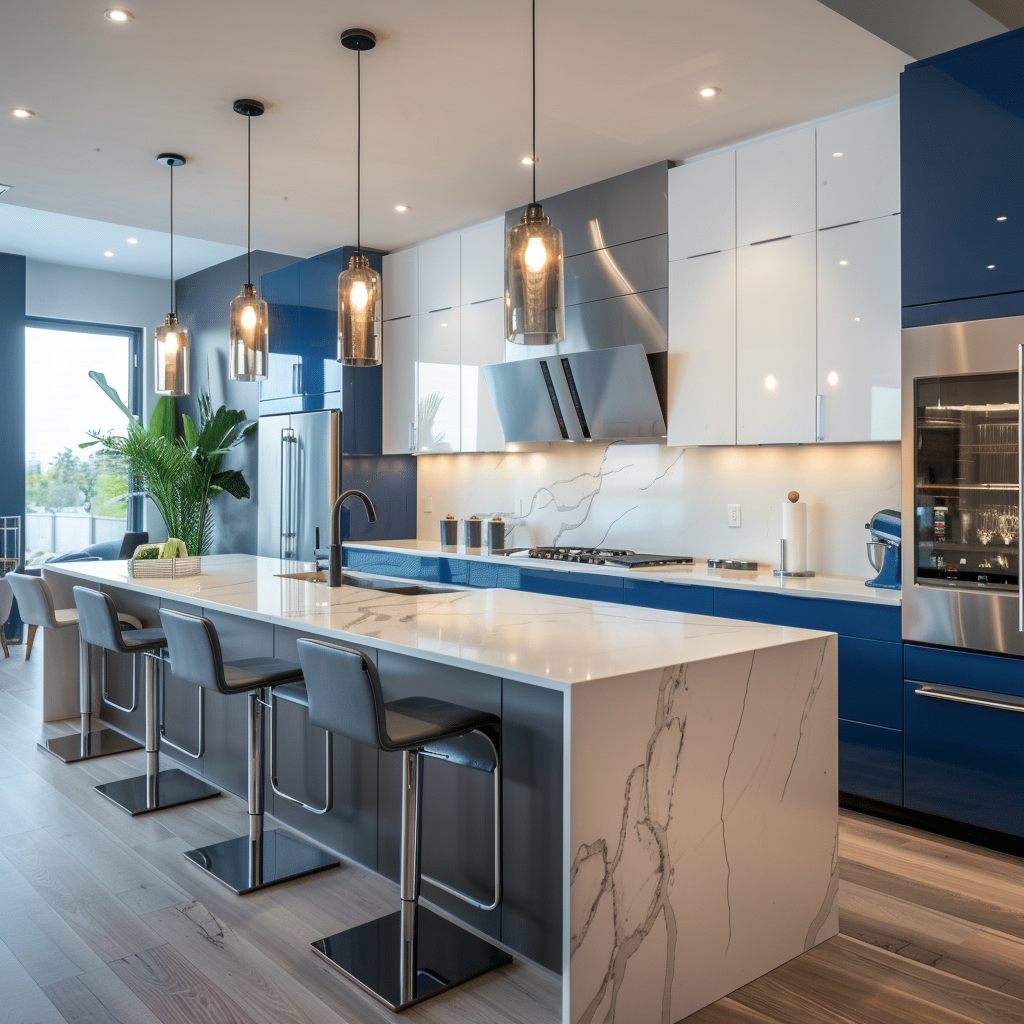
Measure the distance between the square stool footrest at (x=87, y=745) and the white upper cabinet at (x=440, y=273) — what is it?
2983 mm

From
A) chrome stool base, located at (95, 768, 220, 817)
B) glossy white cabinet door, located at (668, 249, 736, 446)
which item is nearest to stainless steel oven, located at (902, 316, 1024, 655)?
glossy white cabinet door, located at (668, 249, 736, 446)

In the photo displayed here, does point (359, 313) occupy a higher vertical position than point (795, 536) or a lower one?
higher

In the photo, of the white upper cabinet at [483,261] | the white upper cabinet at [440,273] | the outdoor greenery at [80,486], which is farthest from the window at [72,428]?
the white upper cabinet at [483,261]

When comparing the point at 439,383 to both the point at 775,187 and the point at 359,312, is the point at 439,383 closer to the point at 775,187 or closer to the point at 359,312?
the point at 775,187

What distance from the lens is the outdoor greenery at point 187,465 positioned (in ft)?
23.1

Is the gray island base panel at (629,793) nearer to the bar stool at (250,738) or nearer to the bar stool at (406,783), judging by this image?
the bar stool at (406,783)

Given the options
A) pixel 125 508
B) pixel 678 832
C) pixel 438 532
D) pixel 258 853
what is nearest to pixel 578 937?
pixel 678 832

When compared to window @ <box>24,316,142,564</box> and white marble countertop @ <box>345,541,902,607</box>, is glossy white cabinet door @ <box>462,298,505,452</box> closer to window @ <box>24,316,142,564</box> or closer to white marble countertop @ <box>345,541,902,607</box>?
white marble countertop @ <box>345,541,902,607</box>

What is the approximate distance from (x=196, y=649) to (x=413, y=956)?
3.56 feet

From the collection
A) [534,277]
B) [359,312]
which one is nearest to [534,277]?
[534,277]

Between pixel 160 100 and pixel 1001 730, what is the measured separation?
3771 millimetres

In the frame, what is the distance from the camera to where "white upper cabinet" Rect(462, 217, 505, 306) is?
523 cm

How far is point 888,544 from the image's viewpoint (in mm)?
3471

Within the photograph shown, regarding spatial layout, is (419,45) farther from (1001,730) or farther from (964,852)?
(964,852)
